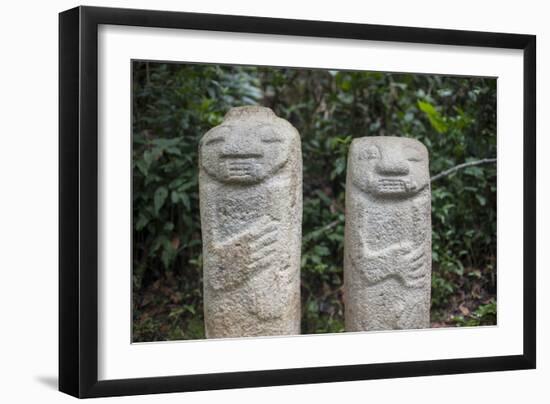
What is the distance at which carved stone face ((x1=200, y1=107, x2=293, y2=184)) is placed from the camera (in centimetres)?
645

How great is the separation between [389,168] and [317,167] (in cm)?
239

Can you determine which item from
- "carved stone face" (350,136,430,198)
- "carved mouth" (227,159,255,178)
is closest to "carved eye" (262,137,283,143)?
"carved mouth" (227,159,255,178)

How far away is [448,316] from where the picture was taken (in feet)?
28.5

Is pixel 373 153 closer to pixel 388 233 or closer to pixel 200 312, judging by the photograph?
pixel 388 233

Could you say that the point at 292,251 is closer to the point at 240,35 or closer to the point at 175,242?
the point at 240,35

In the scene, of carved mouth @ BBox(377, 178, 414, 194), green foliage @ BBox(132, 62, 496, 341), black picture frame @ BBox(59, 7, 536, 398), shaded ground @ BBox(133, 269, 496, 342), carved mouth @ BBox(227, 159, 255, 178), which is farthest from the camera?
green foliage @ BBox(132, 62, 496, 341)

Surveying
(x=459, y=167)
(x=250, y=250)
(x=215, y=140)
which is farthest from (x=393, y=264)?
(x=459, y=167)

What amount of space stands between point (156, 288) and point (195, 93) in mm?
1764

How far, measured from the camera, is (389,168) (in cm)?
693

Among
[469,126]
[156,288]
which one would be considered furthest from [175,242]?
[469,126]

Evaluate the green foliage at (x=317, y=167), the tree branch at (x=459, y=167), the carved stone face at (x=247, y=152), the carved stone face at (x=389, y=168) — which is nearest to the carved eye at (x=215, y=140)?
the carved stone face at (x=247, y=152)

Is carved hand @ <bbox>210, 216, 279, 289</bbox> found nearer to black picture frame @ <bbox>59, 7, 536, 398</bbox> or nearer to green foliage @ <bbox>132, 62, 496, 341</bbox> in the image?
black picture frame @ <bbox>59, 7, 536, 398</bbox>

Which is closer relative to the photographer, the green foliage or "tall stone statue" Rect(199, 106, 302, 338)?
"tall stone statue" Rect(199, 106, 302, 338)

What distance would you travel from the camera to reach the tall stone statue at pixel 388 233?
6957 millimetres
